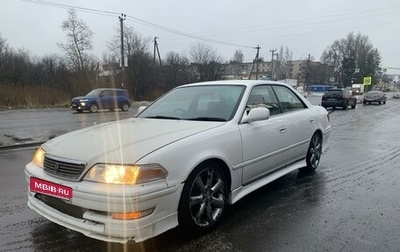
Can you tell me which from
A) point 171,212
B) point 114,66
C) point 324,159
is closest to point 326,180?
point 324,159

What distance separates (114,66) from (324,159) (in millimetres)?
37840

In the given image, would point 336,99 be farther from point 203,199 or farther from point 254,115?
point 203,199

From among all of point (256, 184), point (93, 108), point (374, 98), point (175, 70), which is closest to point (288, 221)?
point (256, 184)

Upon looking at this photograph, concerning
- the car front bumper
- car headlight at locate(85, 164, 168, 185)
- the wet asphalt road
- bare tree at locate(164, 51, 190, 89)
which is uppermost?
bare tree at locate(164, 51, 190, 89)

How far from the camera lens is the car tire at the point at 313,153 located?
19.5 ft

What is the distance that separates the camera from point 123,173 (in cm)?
297

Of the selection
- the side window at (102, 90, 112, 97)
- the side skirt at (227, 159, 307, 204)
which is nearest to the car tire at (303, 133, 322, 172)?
the side skirt at (227, 159, 307, 204)

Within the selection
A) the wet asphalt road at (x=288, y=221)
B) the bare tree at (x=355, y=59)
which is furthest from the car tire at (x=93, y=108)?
the bare tree at (x=355, y=59)

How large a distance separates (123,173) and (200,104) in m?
1.88

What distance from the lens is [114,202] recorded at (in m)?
2.90

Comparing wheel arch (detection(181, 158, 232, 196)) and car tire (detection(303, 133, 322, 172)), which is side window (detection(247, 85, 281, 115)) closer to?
wheel arch (detection(181, 158, 232, 196))

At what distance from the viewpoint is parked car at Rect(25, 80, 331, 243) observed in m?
2.96

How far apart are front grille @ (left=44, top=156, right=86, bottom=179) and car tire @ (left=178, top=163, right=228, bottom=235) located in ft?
3.13

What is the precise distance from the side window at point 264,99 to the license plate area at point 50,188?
2399mm
